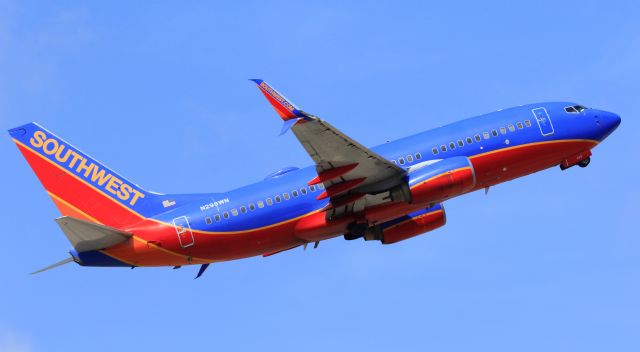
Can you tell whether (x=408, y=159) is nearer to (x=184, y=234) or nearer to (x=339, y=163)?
(x=339, y=163)

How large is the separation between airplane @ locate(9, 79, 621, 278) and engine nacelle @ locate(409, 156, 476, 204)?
0.05 metres

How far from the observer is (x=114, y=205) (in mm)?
63188

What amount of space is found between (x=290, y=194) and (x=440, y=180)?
786 cm

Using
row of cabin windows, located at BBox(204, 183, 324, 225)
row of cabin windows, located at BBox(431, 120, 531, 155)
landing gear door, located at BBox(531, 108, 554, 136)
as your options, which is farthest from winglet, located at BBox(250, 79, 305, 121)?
landing gear door, located at BBox(531, 108, 554, 136)

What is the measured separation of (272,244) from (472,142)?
1186 centimetres

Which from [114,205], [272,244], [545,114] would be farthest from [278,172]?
[545,114]

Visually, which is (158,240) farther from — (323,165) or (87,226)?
(323,165)

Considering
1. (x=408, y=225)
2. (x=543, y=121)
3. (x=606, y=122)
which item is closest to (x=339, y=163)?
(x=408, y=225)

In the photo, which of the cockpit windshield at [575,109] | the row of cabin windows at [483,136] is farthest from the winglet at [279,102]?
the cockpit windshield at [575,109]

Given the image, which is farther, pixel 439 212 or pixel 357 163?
pixel 439 212

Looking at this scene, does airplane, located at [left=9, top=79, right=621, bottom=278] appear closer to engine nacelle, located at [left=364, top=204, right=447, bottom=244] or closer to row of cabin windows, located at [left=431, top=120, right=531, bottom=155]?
row of cabin windows, located at [left=431, top=120, right=531, bottom=155]

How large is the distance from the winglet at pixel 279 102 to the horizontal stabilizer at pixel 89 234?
11.3 m

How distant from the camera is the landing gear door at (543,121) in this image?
65750 mm

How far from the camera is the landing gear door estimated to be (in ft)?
216
